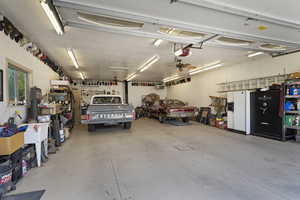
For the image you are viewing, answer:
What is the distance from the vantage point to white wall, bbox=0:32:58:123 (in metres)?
3.06

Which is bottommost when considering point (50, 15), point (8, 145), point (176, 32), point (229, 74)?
point (8, 145)

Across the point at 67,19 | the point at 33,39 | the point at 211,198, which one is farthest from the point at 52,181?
the point at 33,39

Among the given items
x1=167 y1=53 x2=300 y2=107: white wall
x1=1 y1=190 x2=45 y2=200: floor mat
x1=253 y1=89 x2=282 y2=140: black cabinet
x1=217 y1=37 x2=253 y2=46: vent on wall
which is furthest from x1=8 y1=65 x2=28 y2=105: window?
x1=167 y1=53 x2=300 y2=107: white wall

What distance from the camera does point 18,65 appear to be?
3.70m

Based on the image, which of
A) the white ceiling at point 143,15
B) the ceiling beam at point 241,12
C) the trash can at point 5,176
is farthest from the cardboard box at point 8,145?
the ceiling beam at point 241,12

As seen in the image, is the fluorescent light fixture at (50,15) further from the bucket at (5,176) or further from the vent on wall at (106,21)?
the bucket at (5,176)

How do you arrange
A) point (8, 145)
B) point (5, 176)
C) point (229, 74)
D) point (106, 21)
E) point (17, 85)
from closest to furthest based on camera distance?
point (5, 176), point (8, 145), point (106, 21), point (17, 85), point (229, 74)

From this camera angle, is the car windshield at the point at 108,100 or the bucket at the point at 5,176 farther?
the car windshield at the point at 108,100

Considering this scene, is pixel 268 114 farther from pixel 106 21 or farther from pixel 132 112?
pixel 106 21

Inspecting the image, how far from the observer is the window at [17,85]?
11.6 ft

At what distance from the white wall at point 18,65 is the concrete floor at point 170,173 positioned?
56.8 inches

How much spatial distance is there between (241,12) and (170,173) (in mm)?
3284

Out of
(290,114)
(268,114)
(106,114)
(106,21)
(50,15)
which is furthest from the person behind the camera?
(106,114)

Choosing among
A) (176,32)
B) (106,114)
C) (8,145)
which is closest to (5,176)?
(8,145)
